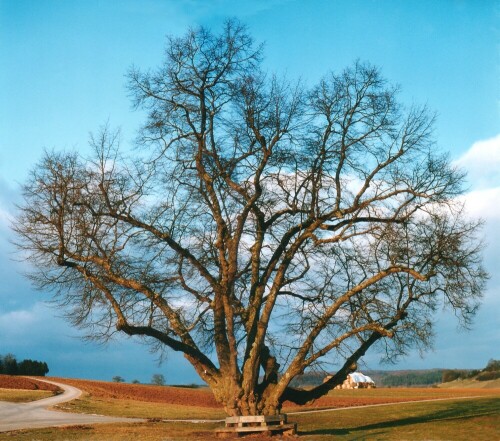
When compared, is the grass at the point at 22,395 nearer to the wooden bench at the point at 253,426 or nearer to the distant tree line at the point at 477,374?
the wooden bench at the point at 253,426

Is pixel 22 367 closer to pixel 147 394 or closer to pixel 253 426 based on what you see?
pixel 147 394

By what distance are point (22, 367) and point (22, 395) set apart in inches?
1149

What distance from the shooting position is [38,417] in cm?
3228

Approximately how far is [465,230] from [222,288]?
28.8 ft

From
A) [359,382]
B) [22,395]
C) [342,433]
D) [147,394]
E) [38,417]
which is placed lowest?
[342,433]

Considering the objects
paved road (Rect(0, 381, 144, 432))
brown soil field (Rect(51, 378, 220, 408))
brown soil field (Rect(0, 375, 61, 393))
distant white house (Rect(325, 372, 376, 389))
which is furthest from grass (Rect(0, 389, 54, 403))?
distant white house (Rect(325, 372, 376, 389))

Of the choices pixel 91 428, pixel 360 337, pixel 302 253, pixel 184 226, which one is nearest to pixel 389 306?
pixel 360 337

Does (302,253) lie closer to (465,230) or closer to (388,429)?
(465,230)

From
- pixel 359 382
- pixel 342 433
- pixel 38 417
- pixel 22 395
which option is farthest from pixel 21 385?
pixel 359 382

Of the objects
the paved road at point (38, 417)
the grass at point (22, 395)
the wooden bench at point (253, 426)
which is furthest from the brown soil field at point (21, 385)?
the wooden bench at point (253, 426)

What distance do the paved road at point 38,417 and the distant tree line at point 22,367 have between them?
89.1 feet

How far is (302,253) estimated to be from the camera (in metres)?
24.1

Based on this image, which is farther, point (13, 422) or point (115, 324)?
point (13, 422)

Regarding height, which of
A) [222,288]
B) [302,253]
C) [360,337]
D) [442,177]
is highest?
[442,177]
